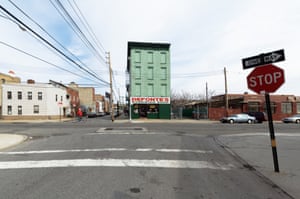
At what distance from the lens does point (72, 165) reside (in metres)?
6.86

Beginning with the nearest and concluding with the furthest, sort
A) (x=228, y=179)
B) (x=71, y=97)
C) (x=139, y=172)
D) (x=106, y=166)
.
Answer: (x=228, y=179) → (x=139, y=172) → (x=106, y=166) → (x=71, y=97)

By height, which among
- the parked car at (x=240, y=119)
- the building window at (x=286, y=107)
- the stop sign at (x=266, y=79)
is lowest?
the parked car at (x=240, y=119)

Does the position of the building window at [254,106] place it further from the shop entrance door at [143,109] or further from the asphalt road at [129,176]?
the asphalt road at [129,176]

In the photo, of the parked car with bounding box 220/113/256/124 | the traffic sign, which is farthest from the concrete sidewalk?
the parked car with bounding box 220/113/256/124

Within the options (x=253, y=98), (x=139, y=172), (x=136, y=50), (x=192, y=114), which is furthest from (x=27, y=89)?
(x=139, y=172)

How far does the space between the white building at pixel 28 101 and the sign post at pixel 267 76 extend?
4026 cm

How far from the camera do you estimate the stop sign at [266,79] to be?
237 inches

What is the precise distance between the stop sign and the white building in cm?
4026

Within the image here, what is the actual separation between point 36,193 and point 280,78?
6162 millimetres

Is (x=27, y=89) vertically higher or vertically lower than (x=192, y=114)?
higher

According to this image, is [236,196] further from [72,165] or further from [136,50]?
[136,50]

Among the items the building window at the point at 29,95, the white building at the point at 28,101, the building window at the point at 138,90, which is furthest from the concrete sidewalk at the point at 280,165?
the building window at the point at 29,95

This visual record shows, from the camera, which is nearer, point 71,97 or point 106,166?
point 106,166

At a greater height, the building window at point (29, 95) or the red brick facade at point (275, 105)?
the building window at point (29, 95)
